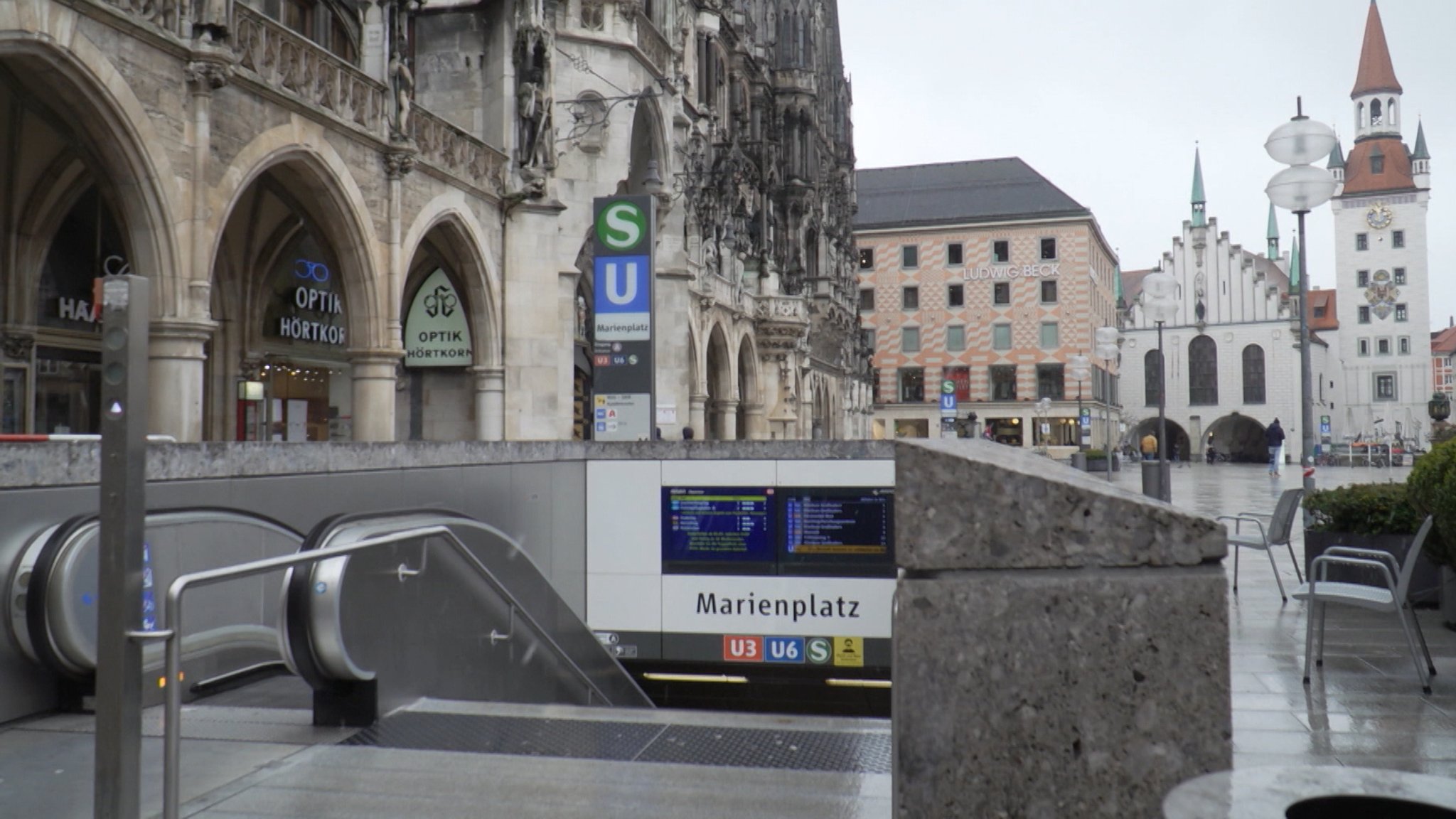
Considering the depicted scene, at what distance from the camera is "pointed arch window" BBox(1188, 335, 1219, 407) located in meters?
86.9

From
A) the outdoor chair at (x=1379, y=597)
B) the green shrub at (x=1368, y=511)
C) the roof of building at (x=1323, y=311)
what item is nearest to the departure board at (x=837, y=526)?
the outdoor chair at (x=1379, y=597)

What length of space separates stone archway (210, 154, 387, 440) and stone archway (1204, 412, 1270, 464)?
247 feet

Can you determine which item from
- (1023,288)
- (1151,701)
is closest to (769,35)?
(1023,288)

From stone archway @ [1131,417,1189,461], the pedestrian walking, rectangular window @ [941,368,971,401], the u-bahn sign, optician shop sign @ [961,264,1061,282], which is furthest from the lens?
stone archway @ [1131,417,1189,461]

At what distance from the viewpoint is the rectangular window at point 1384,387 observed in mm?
99188

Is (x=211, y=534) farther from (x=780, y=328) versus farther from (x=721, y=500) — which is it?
(x=780, y=328)

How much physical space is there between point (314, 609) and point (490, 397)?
16.3m

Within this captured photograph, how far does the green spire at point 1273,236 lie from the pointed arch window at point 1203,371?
33.7m

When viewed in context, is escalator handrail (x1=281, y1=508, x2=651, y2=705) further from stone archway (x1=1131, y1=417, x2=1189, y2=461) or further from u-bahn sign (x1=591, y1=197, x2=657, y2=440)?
stone archway (x1=1131, y1=417, x2=1189, y2=461)

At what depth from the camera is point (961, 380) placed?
77.3 meters

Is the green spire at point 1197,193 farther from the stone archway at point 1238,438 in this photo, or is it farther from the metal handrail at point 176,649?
the metal handrail at point 176,649

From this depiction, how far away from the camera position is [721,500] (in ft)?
34.1

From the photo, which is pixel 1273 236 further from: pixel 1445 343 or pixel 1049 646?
pixel 1049 646

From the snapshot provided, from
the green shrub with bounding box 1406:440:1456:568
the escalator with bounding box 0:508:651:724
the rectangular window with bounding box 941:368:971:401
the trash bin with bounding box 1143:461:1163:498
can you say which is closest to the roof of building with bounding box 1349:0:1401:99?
the rectangular window with bounding box 941:368:971:401
